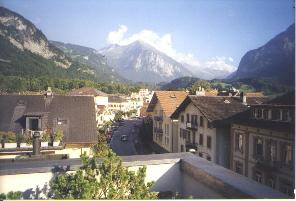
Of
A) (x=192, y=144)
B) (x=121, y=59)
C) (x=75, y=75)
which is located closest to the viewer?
(x=192, y=144)

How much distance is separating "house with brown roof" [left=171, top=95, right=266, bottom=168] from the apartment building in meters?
1.02

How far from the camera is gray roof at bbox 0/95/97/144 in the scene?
39.0ft

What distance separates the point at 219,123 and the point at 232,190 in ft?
33.2

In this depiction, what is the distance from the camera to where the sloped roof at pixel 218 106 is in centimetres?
1441

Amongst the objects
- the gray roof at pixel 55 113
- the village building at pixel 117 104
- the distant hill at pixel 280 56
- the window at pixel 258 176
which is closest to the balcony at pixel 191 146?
the window at pixel 258 176

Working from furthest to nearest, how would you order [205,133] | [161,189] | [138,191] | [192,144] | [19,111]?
[192,144], [205,133], [19,111], [161,189], [138,191]

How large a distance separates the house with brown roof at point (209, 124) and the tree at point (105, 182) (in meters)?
8.97

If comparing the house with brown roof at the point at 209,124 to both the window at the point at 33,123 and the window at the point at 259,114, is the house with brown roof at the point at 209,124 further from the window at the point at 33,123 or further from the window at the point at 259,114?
the window at the point at 33,123

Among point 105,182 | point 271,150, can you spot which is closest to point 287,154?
point 271,150

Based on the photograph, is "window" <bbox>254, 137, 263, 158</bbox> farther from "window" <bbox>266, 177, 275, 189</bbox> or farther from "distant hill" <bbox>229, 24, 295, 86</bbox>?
"distant hill" <bbox>229, 24, 295, 86</bbox>

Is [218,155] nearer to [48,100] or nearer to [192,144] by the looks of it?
[192,144]

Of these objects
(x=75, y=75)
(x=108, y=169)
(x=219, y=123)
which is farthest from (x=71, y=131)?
(x=75, y=75)

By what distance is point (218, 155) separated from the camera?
45.2 feet

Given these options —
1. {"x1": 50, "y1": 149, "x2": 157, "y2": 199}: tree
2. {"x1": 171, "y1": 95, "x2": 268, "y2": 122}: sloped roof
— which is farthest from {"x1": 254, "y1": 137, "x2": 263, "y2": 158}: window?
{"x1": 50, "y1": 149, "x2": 157, "y2": 199}: tree
